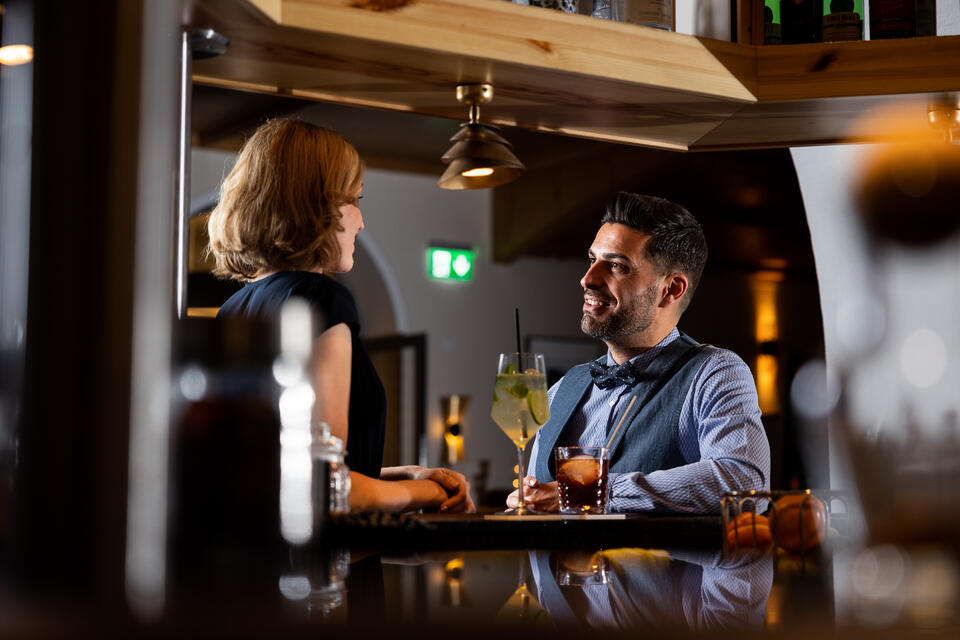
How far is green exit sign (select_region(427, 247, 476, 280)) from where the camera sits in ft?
9.45

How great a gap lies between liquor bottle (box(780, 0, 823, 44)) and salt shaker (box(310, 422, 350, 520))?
1.17 meters

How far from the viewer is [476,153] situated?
150 centimetres

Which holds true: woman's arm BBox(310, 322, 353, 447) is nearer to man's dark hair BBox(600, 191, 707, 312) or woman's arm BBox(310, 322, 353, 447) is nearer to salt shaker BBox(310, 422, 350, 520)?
salt shaker BBox(310, 422, 350, 520)

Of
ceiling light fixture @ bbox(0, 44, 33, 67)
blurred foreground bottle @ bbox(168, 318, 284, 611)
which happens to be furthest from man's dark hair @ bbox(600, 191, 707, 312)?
ceiling light fixture @ bbox(0, 44, 33, 67)

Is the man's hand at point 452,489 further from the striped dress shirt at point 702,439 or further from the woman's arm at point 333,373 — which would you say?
the striped dress shirt at point 702,439

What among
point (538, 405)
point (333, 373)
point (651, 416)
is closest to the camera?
point (333, 373)

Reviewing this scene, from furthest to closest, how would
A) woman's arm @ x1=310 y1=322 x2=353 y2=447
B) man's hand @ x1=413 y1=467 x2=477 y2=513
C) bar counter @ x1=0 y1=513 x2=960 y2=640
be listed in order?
man's hand @ x1=413 y1=467 x2=477 y2=513
woman's arm @ x1=310 y1=322 x2=353 y2=447
bar counter @ x1=0 y1=513 x2=960 y2=640

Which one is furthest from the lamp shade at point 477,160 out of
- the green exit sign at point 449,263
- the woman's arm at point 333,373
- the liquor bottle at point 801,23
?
the green exit sign at point 449,263

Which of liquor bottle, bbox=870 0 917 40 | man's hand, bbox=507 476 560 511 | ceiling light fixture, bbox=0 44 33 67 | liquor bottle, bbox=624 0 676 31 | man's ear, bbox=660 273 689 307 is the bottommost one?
man's hand, bbox=507 476 560 511

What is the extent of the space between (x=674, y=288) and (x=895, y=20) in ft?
3.06

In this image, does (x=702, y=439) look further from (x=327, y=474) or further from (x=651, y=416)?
(x=327, y=474)

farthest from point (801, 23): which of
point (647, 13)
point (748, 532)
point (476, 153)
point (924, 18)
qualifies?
point (748, 532)

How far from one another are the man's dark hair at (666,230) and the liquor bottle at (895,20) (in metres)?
0.70

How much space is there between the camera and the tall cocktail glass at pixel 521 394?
1.56m
